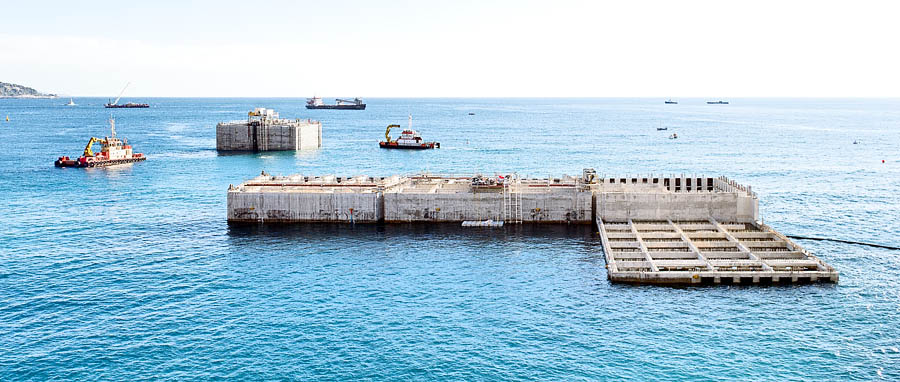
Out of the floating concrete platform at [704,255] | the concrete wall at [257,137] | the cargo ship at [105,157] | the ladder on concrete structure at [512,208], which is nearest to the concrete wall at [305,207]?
the ladder on concrete structure at [512,208]

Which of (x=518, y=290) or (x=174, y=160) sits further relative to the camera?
(x=174, y=160)

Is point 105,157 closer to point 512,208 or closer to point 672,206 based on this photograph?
point 512,208

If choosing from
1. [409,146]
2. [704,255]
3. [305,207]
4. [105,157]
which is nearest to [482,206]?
[305,207]

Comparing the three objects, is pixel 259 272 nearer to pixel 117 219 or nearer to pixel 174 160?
pixel 117 219

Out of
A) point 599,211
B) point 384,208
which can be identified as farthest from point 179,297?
point 599,211

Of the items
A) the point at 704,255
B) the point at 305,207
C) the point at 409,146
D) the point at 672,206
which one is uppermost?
the point at 409,146

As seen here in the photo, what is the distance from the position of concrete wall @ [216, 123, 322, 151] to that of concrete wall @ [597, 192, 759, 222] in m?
101

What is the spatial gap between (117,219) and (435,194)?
33266mm

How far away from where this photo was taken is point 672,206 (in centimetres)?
7812

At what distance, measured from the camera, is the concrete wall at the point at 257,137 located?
16712cm

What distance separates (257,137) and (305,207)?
90662 millimetres

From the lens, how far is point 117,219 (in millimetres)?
84875

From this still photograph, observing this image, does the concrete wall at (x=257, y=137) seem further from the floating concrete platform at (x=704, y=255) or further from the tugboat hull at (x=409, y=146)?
the floating concrete platform at (x=704, y=255)

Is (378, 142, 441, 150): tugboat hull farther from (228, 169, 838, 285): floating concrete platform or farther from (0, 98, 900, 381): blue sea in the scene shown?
(228, 169, 838, 285): floating concrete platform
